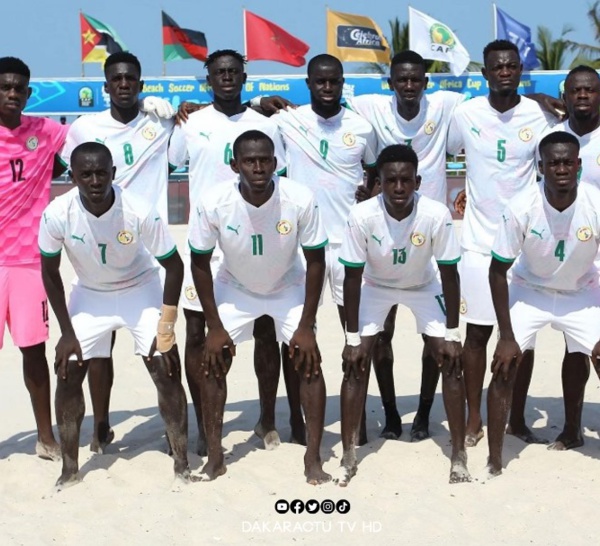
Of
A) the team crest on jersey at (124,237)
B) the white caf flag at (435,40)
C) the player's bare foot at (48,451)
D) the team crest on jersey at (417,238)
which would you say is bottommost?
the player's bare foot at (48,451)

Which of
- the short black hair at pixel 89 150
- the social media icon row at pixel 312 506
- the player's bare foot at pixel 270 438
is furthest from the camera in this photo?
the player's bare foot at pixel 270 438

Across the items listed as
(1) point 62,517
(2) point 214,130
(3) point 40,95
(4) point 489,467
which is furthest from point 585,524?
(3) point 40,95

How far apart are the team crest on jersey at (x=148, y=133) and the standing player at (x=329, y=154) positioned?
3.05ft

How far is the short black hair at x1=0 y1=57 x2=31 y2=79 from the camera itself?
21.3 feet

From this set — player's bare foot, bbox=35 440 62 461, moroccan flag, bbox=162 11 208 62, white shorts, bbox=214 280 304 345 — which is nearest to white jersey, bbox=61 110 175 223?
white shorts, bbox=214 280 304 345

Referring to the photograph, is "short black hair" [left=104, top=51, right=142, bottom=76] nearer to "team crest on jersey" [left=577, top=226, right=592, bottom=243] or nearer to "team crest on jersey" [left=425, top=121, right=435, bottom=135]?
"team crest on jersey" [left=425, top=121, right=435, bottom=135]

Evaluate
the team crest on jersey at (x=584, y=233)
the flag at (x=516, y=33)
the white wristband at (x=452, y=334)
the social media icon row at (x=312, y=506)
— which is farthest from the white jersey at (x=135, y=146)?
the flag at (x=516, y=33)

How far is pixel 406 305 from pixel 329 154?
1.25m

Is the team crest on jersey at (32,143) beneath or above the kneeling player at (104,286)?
above

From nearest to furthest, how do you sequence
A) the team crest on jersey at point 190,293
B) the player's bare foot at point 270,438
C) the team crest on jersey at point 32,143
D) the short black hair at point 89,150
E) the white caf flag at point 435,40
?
the short black hair at point 89,150 → the team crest on jersey at point 190,293 → the team crest on jersey at point 32,143 → the player's bare foot at point 270,438 → the white caf flag at point 435,40

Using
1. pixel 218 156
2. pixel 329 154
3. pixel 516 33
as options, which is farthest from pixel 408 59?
pixel 516 33

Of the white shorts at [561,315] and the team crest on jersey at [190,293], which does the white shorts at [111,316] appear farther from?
the white shorts at [561,315]

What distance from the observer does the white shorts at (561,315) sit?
6.05 metres

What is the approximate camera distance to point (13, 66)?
651 centimetres
